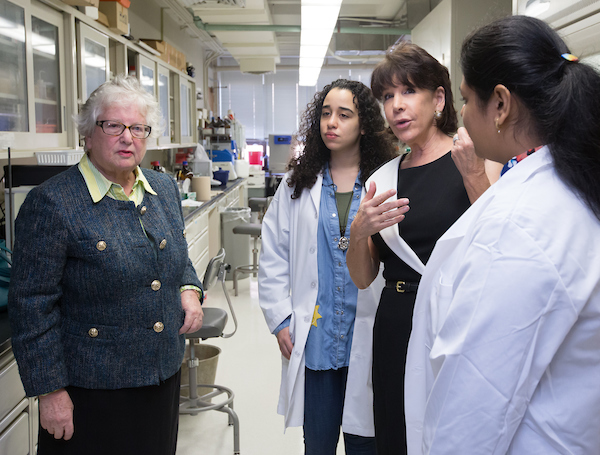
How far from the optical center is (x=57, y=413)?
1335 millimetres

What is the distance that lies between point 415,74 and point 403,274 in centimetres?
56

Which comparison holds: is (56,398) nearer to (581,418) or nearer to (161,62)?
(581,418)

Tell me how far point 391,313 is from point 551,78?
32.1 inches

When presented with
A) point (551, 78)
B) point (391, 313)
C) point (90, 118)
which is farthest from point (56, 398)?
point (551, 78)

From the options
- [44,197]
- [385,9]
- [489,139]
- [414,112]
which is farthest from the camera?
[385,9]

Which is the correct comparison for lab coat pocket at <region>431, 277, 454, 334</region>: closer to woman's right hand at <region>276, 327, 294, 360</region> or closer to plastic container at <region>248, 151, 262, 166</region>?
woman's right hand at <region>276, 327, 294, 360</region>

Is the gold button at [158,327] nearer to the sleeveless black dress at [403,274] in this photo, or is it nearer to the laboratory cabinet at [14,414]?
the laboratory cabinet at [14,414]

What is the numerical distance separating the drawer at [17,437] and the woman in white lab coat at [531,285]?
130 cm

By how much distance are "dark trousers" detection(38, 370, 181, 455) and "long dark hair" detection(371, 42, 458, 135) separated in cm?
112

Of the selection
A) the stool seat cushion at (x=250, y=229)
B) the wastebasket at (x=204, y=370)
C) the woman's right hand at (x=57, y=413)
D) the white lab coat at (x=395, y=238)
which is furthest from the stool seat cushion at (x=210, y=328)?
the stool seat cushion at (x=250, y=229)

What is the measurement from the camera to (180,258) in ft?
5.16

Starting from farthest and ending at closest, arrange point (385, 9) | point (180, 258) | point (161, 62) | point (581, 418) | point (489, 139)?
point (385, 9) < point (161, 62) < point (180, 258) < point (489, 139) < point (581, 418)

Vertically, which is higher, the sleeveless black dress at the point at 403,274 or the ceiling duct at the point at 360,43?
the ceiling duct at the point at 360,43

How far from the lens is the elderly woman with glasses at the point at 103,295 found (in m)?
1.30
